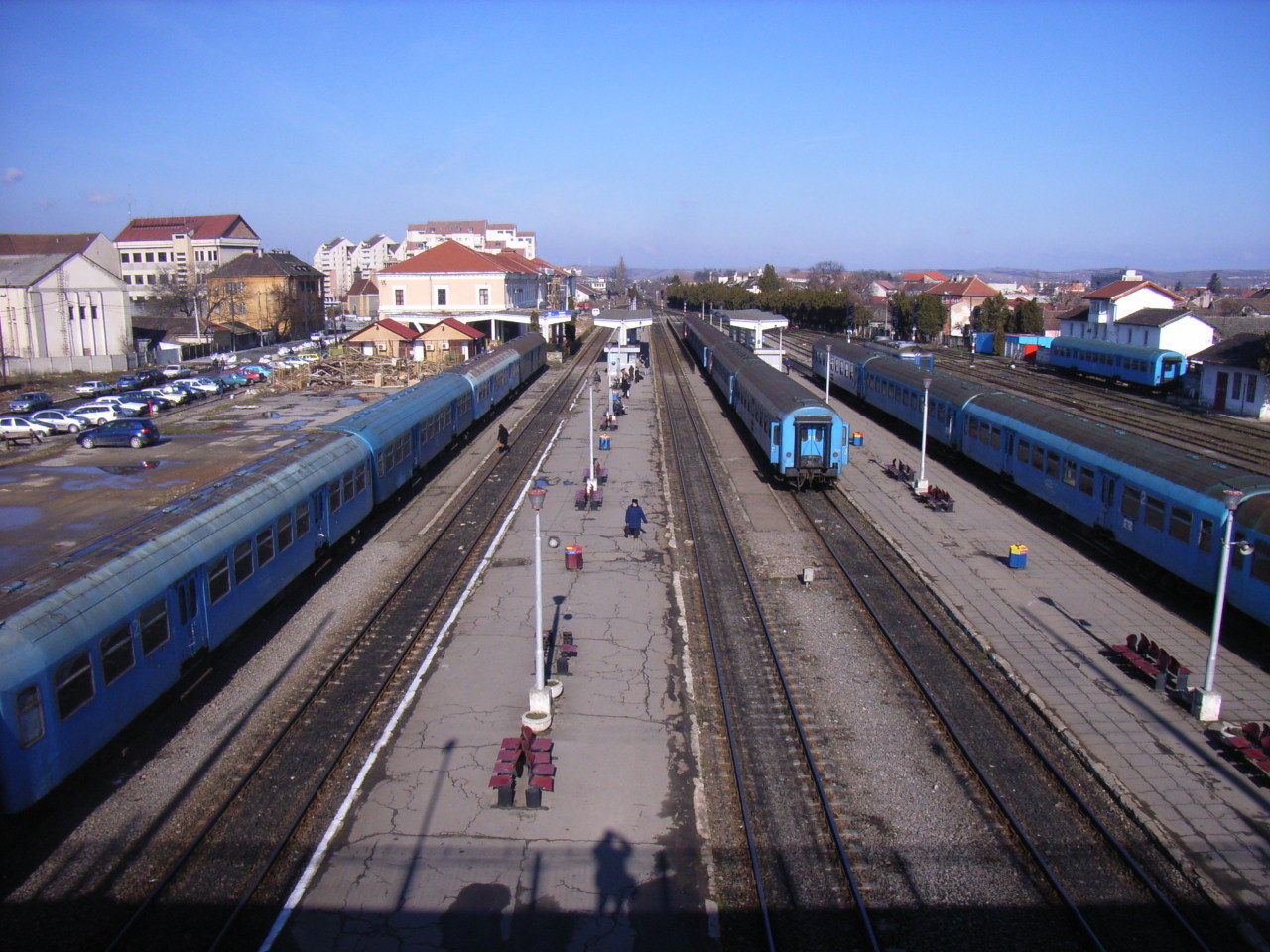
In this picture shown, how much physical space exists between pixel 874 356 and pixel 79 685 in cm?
3742

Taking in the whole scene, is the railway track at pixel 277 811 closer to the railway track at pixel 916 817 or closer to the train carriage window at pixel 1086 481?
the railway track at pixel 916 817

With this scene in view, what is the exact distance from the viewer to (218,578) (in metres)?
13.4

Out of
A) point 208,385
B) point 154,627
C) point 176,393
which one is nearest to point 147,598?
point 154,627

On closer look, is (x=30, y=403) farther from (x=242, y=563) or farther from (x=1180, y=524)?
(x=1180, y=524)

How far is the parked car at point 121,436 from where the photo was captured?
119ft

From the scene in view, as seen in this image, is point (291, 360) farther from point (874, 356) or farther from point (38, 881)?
point (38, 881)

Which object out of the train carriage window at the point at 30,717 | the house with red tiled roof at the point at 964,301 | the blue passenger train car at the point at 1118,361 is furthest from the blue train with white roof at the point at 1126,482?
the house with red tiled roof at the point at 964,301

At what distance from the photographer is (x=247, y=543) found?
47.5 ft

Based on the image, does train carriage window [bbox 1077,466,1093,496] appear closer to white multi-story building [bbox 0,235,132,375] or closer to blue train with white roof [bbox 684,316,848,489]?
blue train with white roof [bbox 684,316,848,489]

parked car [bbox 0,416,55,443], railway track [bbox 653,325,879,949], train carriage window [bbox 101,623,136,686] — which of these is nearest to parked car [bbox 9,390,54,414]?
parked car [bbox 0,416,55,443]

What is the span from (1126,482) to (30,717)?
19.8 metres

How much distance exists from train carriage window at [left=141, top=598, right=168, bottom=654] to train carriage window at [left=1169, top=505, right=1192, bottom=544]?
57.6 ft

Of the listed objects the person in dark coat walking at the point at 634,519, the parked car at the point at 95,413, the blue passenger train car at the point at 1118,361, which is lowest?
the person in dark coat walking at the point at 634,519

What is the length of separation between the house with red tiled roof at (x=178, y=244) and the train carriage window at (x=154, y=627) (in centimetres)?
10299
